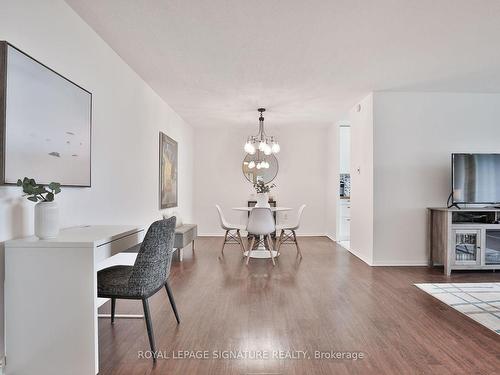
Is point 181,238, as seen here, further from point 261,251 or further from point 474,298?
point 474,298

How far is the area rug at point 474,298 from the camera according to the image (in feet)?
9.29

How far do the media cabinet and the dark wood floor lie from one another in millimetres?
Answer: 209

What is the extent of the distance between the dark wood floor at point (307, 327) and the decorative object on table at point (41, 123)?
1236 mm

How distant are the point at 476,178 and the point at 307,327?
339 cm

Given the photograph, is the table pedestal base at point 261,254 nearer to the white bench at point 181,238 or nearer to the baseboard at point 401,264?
the white bench at point 181,238

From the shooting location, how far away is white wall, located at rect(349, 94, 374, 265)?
4.86 m

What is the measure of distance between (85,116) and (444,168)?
15.0ft

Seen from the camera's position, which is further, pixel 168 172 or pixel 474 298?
pixel 168 172

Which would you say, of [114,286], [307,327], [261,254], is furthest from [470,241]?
[114,286]

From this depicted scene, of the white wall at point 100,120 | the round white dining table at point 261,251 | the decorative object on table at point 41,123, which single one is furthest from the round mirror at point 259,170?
the decorative object on table at point 41,123

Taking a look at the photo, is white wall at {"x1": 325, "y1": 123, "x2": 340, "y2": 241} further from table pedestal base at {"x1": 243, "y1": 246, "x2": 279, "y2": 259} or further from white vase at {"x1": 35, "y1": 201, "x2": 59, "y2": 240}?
white vase at {"x1": 35, "y1": 201, "x2": 59, "y2": 240}

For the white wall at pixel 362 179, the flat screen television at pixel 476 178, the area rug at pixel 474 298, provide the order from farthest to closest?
the white wall at pixel 362 179
the flat screen television at pixel 476 178
the area rug at pixel 474 298

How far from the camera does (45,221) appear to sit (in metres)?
1.88

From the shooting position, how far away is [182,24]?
279 cm
